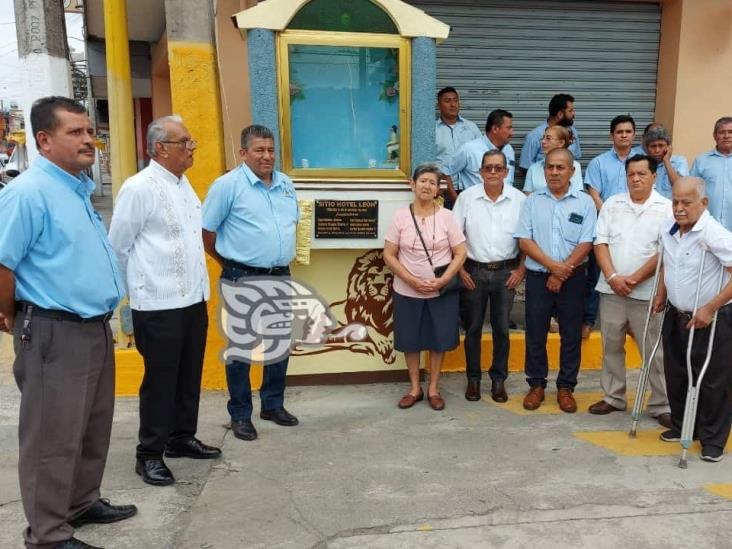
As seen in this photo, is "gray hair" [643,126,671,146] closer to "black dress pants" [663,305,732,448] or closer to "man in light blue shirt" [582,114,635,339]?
"man in light blue shirt" [582,114,635,339]

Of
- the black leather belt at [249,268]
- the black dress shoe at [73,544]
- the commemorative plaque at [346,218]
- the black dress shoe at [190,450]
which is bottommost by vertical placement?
the black dress shoe at [190,450]

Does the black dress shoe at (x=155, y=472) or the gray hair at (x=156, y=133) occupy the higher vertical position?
the gray hair at (x=156, y=133)

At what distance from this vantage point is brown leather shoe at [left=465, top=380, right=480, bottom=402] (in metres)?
4.65

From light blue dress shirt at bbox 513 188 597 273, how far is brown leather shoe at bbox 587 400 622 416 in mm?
994

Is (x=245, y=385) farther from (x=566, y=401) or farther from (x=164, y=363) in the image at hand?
(x=566, y=401)

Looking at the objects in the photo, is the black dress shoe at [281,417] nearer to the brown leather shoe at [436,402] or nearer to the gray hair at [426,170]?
the brown leather shoe at [436,402]

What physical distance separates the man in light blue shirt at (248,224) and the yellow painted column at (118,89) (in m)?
1.26

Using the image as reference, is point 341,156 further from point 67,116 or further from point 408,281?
point 67,116

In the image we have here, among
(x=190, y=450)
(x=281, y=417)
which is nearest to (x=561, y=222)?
(x=281, y=417)

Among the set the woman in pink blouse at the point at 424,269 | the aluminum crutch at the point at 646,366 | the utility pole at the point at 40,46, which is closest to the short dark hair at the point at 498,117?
the woman in pink blouse at the point at 424,269

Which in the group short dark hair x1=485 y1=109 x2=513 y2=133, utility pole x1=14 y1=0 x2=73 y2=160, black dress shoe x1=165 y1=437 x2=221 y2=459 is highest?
utility pole x1=14 y1=0 x2=73 y2=160

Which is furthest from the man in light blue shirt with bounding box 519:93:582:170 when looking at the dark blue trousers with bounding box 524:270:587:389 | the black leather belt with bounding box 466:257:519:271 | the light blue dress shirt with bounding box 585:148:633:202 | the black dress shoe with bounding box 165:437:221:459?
the black dress shoe with bounding box 165:437:221:459

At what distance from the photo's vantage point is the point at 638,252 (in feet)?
13.4

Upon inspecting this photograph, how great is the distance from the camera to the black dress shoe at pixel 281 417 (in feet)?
13.7
